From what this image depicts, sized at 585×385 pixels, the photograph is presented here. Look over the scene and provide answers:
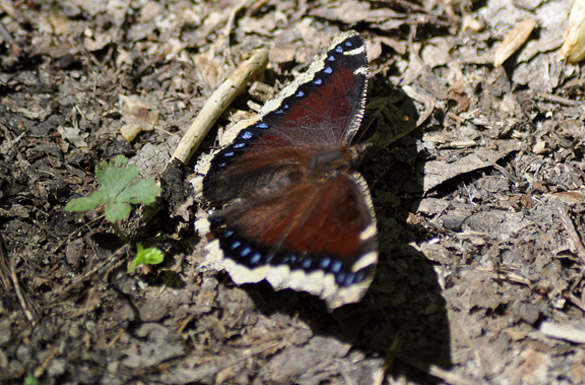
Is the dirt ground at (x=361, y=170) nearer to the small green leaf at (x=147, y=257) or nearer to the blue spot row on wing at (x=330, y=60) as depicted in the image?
the small green leaf at (x=147, y=257)

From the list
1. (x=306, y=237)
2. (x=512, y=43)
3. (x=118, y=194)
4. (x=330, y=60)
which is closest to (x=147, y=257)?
(x=118, y=194)

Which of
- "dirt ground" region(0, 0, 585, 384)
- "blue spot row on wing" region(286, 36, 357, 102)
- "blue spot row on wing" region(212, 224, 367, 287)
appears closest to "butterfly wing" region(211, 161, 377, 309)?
"blue spot row on wing" region(212, 224, 367, 287)

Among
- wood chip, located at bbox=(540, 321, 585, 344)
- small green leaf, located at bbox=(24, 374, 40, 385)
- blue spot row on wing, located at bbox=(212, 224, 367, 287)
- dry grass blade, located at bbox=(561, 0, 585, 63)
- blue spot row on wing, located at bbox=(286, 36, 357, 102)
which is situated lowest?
wood chip, located at bbox=(540, 321, 585, 344)

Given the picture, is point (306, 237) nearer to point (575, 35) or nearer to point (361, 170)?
point (361, 170)

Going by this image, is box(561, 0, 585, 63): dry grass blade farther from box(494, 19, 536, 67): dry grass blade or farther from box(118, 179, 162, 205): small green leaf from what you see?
box(118, 179, 162, 205): small green leaf

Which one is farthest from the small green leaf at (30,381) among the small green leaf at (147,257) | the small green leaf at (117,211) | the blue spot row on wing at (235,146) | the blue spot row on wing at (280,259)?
the blue spot row on wing at (235,146)

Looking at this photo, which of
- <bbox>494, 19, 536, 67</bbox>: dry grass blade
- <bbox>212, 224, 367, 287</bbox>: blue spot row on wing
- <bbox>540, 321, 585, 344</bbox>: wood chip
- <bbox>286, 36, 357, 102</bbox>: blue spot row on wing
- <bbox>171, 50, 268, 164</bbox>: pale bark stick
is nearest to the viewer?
<bbox>212, 224, 367, 287</bbox>: blue spot row on wing
